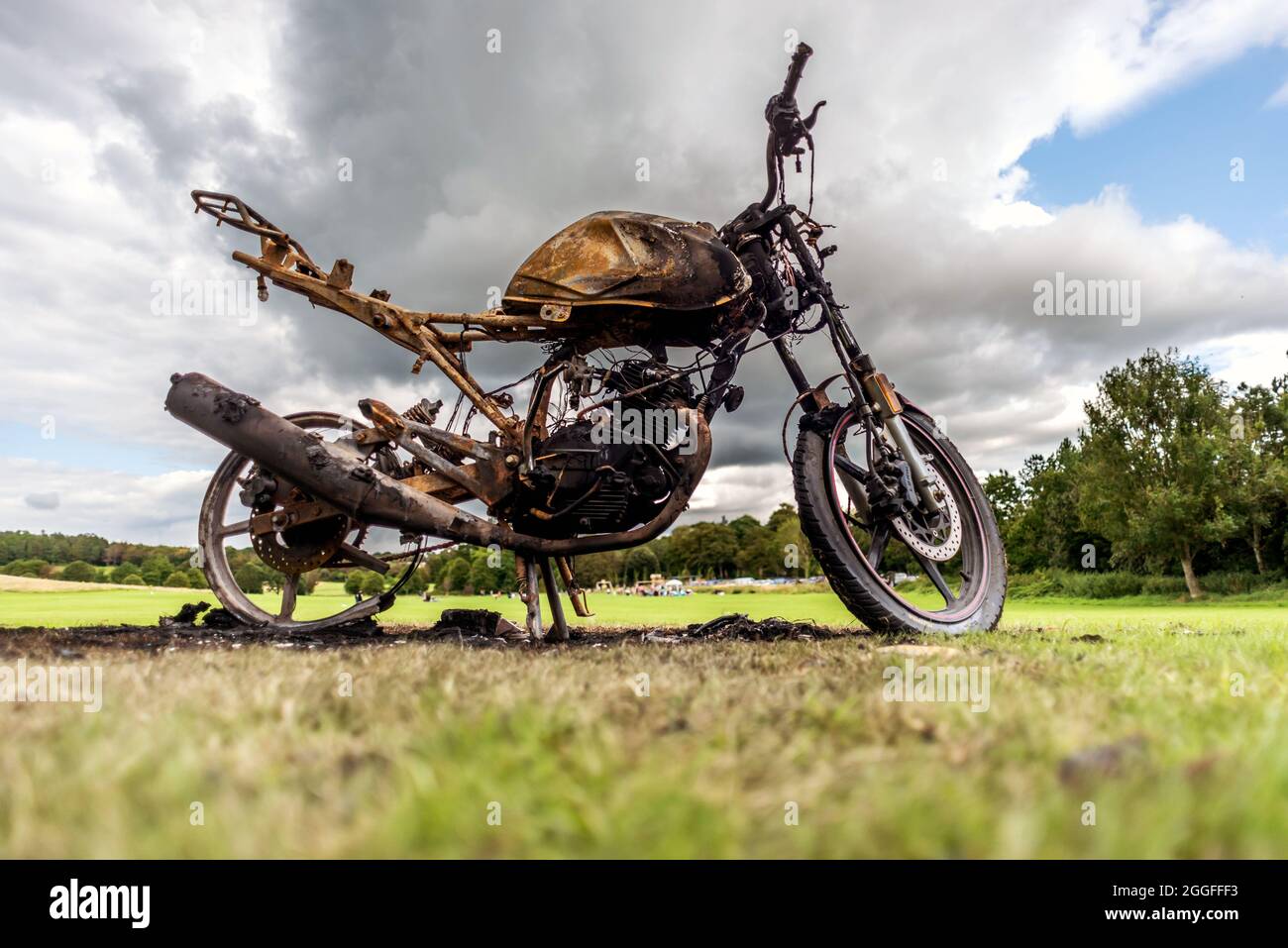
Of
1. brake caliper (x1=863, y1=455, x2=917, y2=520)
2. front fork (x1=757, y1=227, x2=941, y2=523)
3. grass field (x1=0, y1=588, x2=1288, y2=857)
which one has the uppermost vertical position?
front fork (x1=757, y1=227, x2=941, y2=523)

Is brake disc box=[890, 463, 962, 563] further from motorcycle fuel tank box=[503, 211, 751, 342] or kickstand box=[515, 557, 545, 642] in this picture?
kickstand box=[515, 557, 545, 642]

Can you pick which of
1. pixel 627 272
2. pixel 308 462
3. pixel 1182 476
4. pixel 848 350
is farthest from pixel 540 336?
pixel 1182 476

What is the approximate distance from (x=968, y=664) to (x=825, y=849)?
1.73 meters

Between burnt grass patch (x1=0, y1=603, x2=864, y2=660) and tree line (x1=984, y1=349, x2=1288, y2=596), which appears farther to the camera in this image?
tree line (x1=984, y1=349, x2=1288, y2=596)

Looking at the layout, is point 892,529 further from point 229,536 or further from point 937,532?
point 229,536

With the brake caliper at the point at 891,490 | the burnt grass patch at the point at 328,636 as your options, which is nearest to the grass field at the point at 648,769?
the burnt grass patch at the point at 328,636

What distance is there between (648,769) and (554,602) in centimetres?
329

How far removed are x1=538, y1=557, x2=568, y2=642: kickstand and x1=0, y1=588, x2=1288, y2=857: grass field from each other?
2.28 meters

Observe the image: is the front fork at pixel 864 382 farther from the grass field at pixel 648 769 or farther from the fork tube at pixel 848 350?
the grass field at pixel 648 769

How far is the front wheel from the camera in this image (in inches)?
142

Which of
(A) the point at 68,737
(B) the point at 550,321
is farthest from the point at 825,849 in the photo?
(B) the point at 550,321
